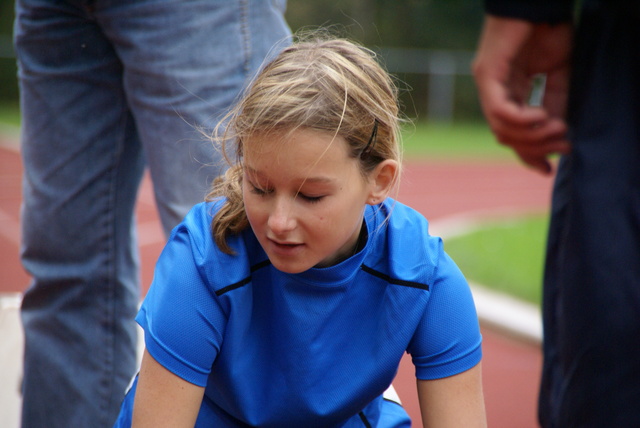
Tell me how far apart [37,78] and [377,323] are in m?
1.20

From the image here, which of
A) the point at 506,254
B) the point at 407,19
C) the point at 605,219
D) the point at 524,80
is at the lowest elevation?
the point at 407,19

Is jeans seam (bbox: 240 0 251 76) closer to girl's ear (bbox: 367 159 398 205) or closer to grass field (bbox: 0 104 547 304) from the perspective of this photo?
girl's ear (bbox: 367 159 398 205)

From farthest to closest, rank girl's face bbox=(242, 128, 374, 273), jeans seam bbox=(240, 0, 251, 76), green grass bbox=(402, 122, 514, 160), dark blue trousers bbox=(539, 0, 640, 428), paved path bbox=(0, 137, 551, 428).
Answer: green grass bbox=(402, 122, 514, 160) < paved path bbox=(0, 137, 551, 428) < jeans seam bbox=(240, 0, 251, 76) < girl's face bbox=(242, 128, 374, 273) < dark blue trousers bbox=(539, 0, 640, 428)

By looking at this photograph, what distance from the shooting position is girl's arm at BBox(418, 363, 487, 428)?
1.64 m

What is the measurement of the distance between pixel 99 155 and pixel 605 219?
143 centimetres

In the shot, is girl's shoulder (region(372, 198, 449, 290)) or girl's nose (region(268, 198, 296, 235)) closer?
girl's nose (region(268, 198, 296, 235))

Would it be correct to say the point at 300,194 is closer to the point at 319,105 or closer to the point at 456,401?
the point at 319,105

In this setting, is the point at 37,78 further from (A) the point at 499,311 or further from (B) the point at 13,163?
(B) the point at 13,163

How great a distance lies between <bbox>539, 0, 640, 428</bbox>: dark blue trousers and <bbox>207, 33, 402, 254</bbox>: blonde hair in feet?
1.37

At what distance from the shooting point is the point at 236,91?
1.90m

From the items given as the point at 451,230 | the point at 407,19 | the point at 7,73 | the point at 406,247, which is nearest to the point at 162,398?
the point at 406,247

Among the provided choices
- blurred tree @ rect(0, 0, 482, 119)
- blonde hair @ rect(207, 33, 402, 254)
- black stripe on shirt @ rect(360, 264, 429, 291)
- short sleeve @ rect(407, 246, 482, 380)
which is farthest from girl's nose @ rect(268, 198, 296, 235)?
blurred tree @ rect(0, 0, 482, 119)

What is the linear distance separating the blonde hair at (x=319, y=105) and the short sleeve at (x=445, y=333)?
296 mm

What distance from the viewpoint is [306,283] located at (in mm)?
1607
